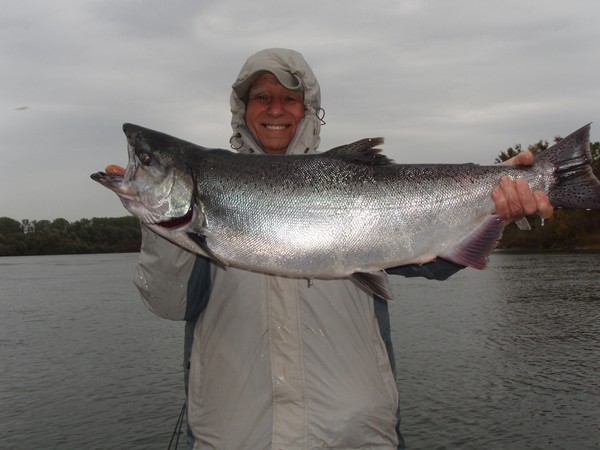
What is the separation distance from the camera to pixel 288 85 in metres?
3.81

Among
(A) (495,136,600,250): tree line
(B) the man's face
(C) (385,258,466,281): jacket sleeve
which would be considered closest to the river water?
(C) (385,258,466,281): jacket sleeve

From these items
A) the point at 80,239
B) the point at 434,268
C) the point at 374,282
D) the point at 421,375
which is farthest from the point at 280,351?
the point at 80,239

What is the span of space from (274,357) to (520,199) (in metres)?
1.80

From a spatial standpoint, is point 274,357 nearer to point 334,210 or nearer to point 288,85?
point 334,210

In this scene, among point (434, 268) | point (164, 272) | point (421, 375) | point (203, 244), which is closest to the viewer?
point (203, 244)

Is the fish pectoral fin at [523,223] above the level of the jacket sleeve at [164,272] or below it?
above

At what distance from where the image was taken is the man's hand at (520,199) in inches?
117

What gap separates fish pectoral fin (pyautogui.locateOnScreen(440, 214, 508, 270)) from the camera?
3.01 meters

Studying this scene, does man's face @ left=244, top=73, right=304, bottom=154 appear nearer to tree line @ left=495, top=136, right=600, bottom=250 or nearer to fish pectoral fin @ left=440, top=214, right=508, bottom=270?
fish pectoral fin @ left=440, top=214, right=508, bottom=270

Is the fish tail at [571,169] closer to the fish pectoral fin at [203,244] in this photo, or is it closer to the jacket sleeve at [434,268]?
the jacket sleeve at [434,268]

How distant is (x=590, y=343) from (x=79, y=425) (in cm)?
1414

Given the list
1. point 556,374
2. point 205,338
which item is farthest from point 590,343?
point 205,338

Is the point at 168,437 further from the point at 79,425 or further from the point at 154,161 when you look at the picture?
the point at 154,161

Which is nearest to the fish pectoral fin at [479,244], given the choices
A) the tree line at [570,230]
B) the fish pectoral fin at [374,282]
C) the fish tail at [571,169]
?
the fish tail at [571,169]
